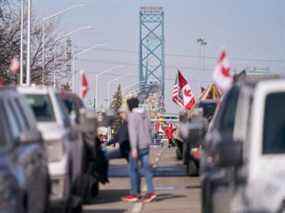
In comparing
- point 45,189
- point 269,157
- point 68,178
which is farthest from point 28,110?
point 269,157

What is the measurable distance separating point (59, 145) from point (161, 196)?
706 centimetres

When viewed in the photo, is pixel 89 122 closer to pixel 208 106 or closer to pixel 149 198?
pixel 149 198

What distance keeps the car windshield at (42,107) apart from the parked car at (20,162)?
246 centimetres

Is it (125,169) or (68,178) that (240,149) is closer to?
(68,178)

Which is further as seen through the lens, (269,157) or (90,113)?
(90,113)

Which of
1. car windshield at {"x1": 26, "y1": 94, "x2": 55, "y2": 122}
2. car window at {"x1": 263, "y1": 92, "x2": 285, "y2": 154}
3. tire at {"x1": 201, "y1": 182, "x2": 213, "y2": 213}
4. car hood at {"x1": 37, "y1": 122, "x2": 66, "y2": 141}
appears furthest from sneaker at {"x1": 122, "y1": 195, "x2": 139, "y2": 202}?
car window at {"x1": 263, "y1": 92, "x2": 285, "y2": 154}

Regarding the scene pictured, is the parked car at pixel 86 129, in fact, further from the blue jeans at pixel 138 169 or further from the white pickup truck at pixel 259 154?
the white pickup truck at pixel 259 154

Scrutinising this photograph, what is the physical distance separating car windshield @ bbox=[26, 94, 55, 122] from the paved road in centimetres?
292

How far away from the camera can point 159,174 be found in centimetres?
2892

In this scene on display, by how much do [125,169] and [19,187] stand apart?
70.3ft

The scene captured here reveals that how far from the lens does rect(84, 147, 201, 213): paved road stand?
17.6 meters

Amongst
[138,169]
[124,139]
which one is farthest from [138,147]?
[124,139]

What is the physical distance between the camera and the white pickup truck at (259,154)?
9.48m

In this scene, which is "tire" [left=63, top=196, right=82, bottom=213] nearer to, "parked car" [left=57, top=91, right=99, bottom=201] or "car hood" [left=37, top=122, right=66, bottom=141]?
"parked car" [left=57, top=91, right=99, bottom=201]
